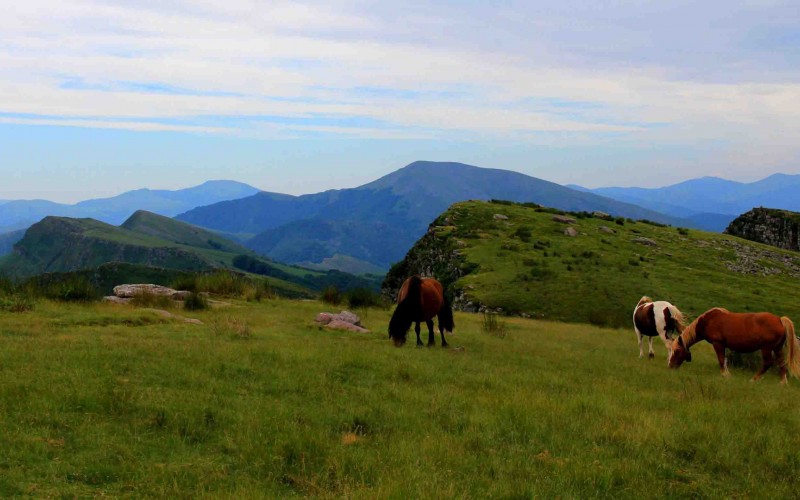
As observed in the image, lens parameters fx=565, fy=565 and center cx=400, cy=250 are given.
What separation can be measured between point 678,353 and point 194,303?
62.6ft

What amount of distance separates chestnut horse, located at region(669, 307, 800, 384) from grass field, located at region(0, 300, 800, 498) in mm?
1274

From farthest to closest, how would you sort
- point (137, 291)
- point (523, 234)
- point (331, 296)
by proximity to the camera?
point (523, 234)
point (331, 296)
point (137, 291)

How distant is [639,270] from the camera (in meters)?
49.9

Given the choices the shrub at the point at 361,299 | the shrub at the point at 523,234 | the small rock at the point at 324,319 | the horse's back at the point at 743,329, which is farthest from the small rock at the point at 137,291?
the shrub at the point at 523,234

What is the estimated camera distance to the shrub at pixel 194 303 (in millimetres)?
24203

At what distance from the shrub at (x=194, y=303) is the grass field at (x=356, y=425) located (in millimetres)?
7406

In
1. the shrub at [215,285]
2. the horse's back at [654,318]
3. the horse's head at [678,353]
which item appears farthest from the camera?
the shrub at [215,285]

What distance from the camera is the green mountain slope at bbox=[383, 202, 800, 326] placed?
42.4 meters

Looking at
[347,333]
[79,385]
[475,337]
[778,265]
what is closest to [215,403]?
[79,385]

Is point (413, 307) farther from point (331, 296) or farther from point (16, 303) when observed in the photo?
point (331, 296)

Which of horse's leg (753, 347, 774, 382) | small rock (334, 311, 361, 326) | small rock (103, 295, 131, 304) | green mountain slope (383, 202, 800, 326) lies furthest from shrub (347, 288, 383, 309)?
horse's leg (753, 347, 774, 382)

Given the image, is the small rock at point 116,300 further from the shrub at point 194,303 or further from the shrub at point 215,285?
the shrub at point 215,285

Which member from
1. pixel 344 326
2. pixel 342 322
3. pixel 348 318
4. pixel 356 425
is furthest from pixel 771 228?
pixel 356 425

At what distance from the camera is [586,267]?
165 feet
